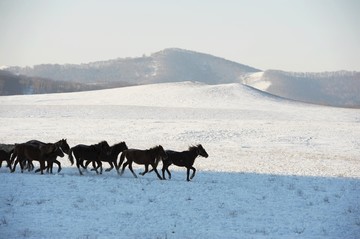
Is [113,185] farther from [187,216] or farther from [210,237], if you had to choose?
[210,237]

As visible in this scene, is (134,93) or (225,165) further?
(134,93)

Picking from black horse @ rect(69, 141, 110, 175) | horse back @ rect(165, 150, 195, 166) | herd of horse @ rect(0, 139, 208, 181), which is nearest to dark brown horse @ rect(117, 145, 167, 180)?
herd of horse @ rect(0, 139, 208, 181)

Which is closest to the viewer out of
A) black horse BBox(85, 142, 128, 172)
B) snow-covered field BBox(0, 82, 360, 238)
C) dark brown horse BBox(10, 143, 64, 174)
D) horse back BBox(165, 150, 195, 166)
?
snow-covered field BBox(0, 82, 360, 238)

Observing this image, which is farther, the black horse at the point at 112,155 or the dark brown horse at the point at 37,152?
the black horse at the point at 112,155

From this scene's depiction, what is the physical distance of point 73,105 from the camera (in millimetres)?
67812

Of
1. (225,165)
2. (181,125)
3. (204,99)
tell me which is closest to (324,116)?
(204,99)

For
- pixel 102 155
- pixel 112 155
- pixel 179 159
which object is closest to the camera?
pixel 179 159

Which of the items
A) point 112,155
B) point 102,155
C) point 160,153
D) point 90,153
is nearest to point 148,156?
point 160,153

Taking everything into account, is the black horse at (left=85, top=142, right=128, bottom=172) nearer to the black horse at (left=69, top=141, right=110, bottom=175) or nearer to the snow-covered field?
the black horse at (left=69, top=141, right=110, bottom=175)

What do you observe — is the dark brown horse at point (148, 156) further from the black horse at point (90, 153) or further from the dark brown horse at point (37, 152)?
the dark brown horse at point (37, 152)

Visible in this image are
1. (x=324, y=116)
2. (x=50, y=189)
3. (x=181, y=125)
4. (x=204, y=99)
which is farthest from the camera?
(x=204, y=99)

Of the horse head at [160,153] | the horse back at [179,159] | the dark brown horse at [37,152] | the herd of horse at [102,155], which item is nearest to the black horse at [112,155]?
the herd of horse at [102,155]

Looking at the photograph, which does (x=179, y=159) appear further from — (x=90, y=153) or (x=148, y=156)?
(x=90, y=153)

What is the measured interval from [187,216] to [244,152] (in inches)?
789
